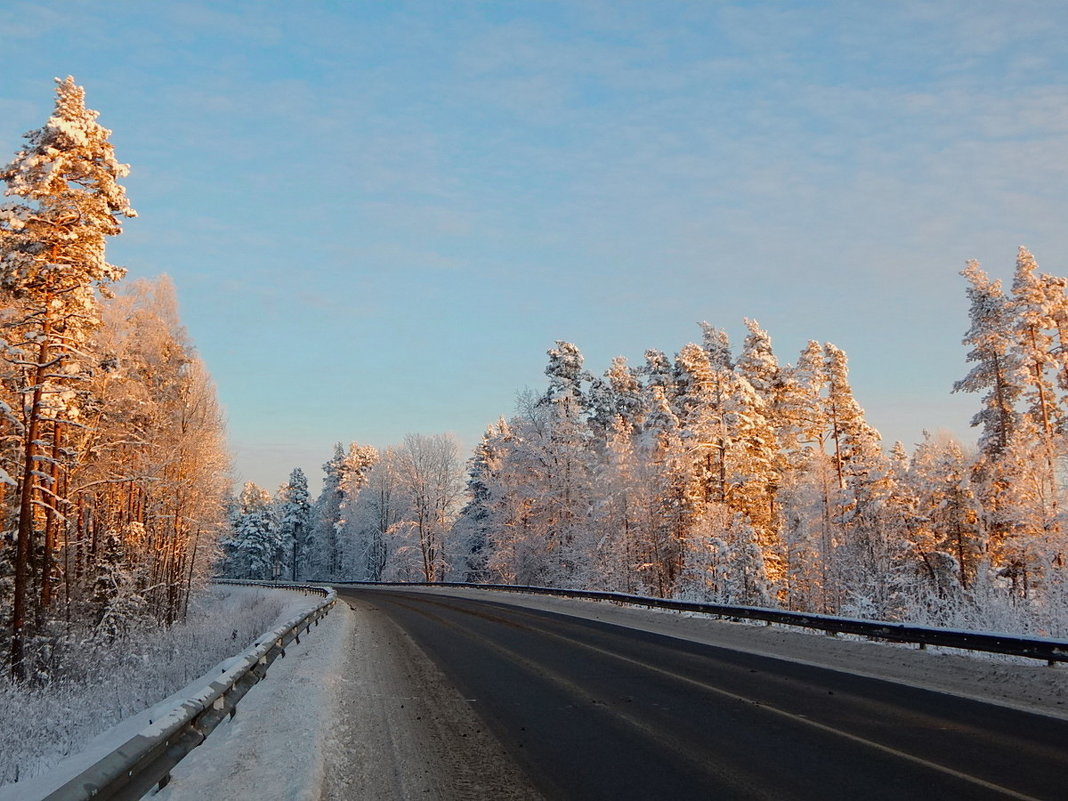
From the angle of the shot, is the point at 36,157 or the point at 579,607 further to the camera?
the point at 579,607

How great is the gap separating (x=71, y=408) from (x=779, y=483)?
35747 mm

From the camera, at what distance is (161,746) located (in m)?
5.09

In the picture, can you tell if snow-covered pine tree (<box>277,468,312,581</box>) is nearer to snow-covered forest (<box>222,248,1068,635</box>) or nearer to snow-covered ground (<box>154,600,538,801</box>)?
snow-covered forest (<box>222,248,1068,635</box>)

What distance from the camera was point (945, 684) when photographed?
995cm

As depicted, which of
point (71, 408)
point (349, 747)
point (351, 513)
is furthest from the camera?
point (351, 513)

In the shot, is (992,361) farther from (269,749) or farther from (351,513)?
(351,513)

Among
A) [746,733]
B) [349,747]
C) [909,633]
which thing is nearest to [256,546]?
[909,633]

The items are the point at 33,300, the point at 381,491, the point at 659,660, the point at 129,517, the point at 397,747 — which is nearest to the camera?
the point at 397,747

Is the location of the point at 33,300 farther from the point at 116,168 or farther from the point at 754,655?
the point at 754,655

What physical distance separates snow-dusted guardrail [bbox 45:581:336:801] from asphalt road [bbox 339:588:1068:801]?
291cm

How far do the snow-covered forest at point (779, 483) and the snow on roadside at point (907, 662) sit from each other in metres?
11.7

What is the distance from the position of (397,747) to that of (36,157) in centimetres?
2118

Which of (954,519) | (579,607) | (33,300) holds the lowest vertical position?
(579,607)

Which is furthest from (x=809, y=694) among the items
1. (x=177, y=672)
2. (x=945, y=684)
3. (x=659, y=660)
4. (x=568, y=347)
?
(x=568, y=347)
